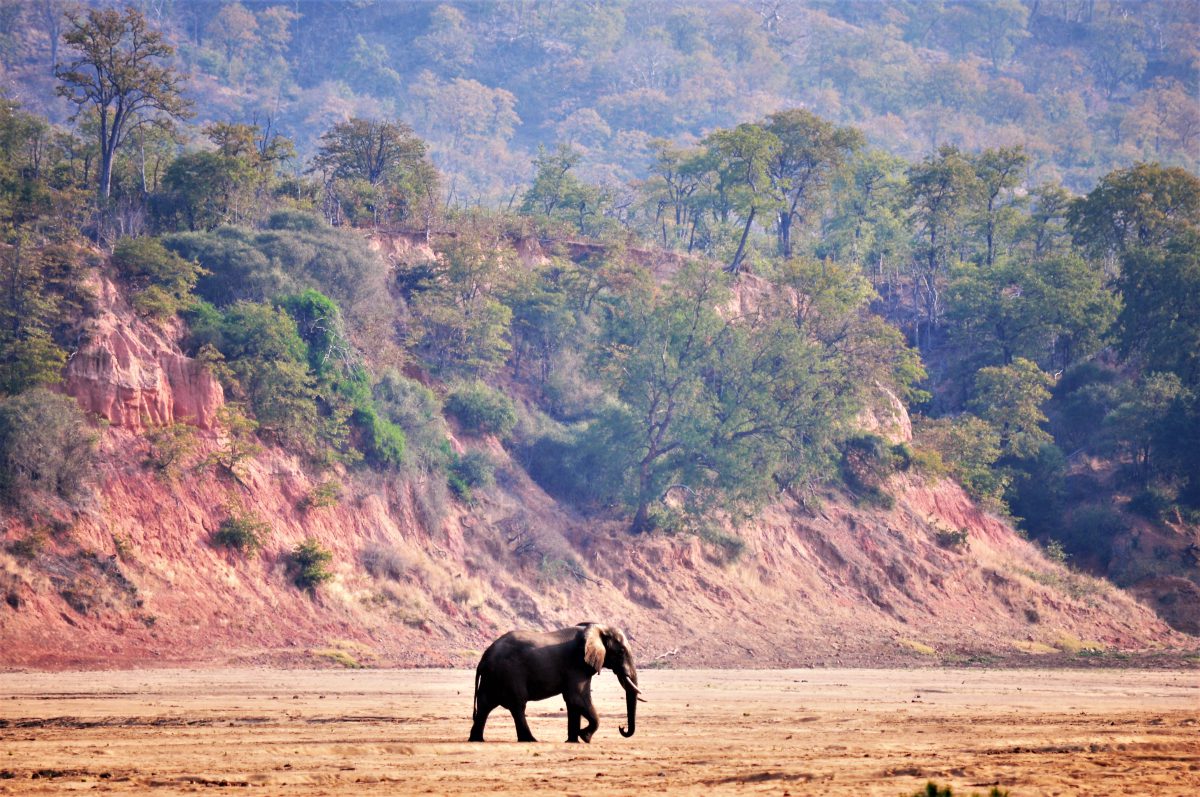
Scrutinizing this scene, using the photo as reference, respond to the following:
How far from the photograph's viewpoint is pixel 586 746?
637 inches

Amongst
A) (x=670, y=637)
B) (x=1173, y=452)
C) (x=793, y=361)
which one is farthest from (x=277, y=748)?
(x=1173, y=452)

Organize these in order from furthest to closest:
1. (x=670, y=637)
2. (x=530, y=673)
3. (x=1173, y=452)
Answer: (x=1173, y=452)
(x=670, y=637)
(x=530, y=673)

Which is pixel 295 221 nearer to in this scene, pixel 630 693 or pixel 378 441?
pixel 378 441

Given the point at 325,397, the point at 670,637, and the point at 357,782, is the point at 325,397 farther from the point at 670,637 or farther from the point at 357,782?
the point at 357,782

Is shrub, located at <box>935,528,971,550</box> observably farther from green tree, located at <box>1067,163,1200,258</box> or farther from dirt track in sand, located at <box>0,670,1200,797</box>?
dirt track in sand, located at <box>0,670,1200,797</box>

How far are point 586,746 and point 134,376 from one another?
23983 millimetres

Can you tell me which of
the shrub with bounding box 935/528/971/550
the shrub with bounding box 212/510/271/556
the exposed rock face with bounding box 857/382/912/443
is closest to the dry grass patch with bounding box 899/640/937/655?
the shrub with bounding box 935/528/971/550

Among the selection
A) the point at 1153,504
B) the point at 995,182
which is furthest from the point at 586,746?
the point at 995,182

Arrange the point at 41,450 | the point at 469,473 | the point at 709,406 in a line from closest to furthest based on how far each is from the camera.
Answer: the point at 41,450
the point at 469,473
the point at 709,406

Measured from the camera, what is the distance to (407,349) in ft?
166

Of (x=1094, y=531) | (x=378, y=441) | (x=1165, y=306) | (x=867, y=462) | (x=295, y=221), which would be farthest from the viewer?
(x=1165, y=306)

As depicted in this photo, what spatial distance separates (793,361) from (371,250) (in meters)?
17.0

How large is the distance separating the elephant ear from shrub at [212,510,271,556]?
20.5 meters

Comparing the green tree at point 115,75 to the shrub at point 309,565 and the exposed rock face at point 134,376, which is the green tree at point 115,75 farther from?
the shrub at point 309,565
